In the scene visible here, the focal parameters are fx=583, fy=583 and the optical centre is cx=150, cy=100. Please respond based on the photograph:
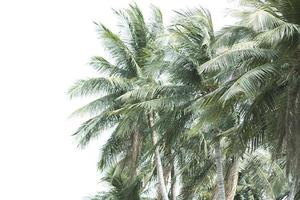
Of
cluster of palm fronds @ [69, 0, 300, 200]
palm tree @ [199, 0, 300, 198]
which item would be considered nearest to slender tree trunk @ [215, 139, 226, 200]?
cluster of palm fronds @ [69, 0, 300, 200]

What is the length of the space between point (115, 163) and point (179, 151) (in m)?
2.64

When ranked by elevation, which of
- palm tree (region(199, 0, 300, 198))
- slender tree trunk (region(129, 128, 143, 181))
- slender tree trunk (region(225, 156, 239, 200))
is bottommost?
slender tree trunk (region(225, 156, 239, 200))

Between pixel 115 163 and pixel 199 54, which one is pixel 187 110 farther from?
pixel 115 163

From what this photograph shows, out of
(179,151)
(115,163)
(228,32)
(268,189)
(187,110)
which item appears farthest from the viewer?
(268,189)

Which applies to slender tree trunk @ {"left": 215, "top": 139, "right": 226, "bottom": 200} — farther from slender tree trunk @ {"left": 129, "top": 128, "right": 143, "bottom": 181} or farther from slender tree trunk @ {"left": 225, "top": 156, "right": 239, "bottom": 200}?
slender tree trunk @ {"left": 129, "top": 128, "right": 143, "bottom": 181}

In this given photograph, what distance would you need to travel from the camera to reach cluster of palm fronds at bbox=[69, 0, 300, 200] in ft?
39.1

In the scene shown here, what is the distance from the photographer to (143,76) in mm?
19375

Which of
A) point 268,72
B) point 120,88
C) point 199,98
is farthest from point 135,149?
point 268,72

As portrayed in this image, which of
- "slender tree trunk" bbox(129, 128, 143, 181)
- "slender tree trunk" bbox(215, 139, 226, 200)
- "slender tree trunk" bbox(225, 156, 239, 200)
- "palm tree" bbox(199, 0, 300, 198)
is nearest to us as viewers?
"palm tree" bbox(199, 0, 300, 198)

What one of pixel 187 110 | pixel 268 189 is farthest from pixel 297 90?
pixel 268 189

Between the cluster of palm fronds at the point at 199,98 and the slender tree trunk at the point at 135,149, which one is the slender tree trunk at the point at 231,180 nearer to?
the cluster of palm fronds at the point at 199,98

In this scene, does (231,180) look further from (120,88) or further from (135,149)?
(120,88)

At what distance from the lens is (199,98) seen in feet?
48.2

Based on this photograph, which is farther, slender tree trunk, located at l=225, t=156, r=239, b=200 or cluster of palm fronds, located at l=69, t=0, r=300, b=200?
slender tree trunk, located at l=225, t=156, r=239, b=200
